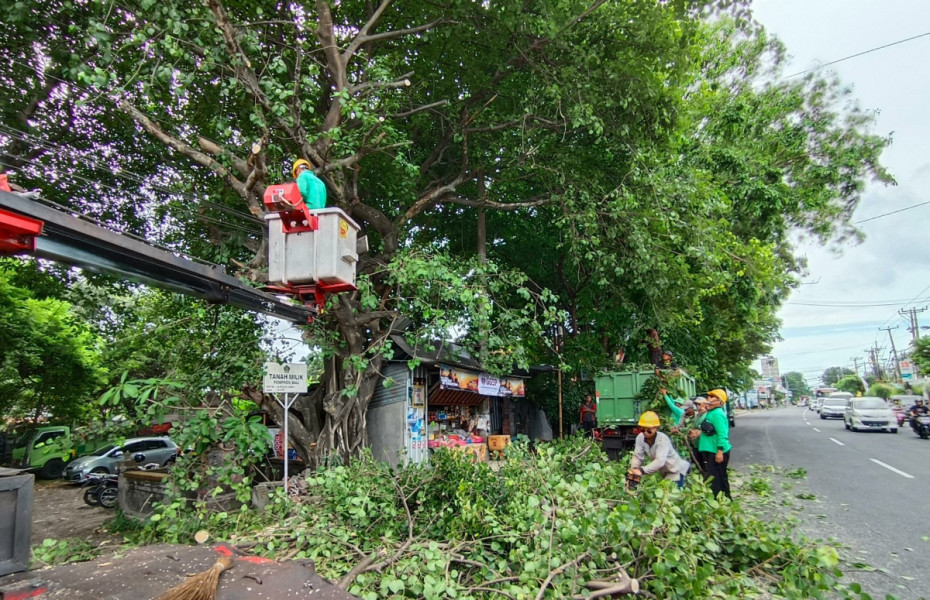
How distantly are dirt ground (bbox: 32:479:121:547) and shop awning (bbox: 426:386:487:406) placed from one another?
6427 mm

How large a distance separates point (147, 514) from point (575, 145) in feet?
32.9

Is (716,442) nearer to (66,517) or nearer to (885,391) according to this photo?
(66,517)

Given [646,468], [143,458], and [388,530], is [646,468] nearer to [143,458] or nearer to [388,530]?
[388,530]

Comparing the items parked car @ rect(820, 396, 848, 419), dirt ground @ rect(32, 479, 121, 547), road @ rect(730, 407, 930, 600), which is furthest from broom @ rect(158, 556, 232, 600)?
parked car @ rect(820, 396, 848, 419)

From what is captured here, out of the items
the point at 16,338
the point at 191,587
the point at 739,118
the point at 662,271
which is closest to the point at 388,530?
the point at 191,587

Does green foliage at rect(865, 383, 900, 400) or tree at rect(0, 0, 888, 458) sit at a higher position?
tree at rect(0, 0, 888, 458)

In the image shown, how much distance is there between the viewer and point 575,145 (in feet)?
32.7

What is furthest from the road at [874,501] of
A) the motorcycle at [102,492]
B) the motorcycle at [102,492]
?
the motorcycle at [102,492]

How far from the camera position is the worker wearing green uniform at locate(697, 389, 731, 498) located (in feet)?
22.2

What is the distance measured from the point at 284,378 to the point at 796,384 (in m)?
155

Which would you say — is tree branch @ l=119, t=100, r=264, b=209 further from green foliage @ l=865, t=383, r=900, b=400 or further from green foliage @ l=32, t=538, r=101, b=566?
green foliage @ l=865, t=383, r=900, b=400

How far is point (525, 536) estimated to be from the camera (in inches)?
169

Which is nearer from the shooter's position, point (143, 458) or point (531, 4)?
point (531, 4)

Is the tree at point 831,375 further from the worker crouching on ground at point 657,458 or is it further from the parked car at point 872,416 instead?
the worker crouching on ground at point 657,458
